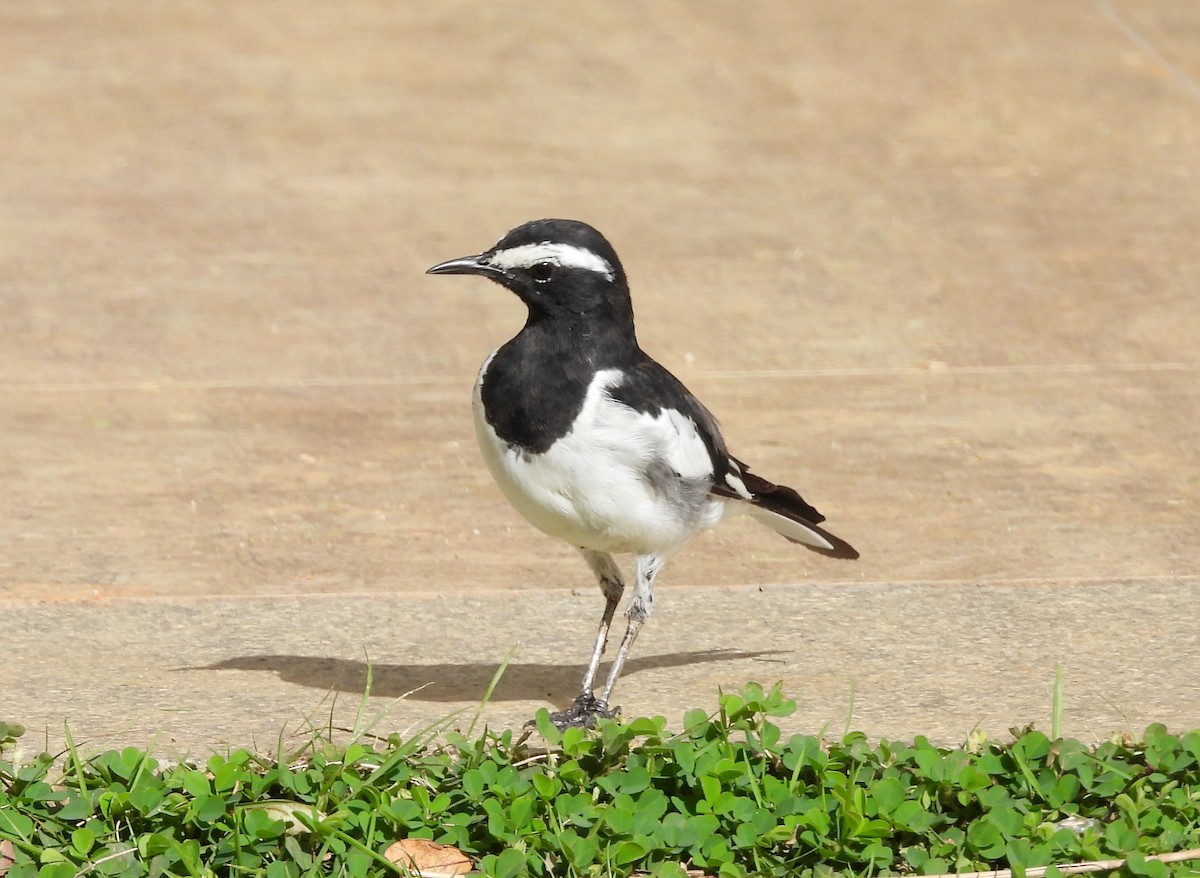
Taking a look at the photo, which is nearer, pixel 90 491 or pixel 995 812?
pixel 995 812

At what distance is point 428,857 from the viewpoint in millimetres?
3908

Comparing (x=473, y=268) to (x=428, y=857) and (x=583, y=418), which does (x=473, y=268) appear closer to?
(x=583, y=418)

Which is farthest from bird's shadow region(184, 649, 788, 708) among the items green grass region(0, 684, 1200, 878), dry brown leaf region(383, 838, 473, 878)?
dry brown leaf region(383, 838, 473, 878)

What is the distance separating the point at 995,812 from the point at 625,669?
1.52 meters

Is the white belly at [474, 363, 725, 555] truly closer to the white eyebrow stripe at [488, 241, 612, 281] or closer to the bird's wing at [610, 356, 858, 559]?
the bird's wing at [610, 356, 858, 559]

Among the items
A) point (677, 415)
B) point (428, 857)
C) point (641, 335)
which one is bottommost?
point (641, 335)

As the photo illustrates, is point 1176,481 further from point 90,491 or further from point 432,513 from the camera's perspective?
point 90,491

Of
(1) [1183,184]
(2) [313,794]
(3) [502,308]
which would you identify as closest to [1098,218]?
(1) [1183,184]

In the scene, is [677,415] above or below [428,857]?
above

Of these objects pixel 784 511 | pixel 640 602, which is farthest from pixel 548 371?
pixel 784 511

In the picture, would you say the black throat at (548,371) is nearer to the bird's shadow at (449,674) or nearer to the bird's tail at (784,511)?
the bird's tail at (784,511)

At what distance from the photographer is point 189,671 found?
5125 millimetres

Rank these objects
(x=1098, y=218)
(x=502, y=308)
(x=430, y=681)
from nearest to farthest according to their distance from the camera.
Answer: (x=430, y=681) < (x=502, y=308) < (x=1098, y=218)

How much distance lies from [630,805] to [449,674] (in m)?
1.27
